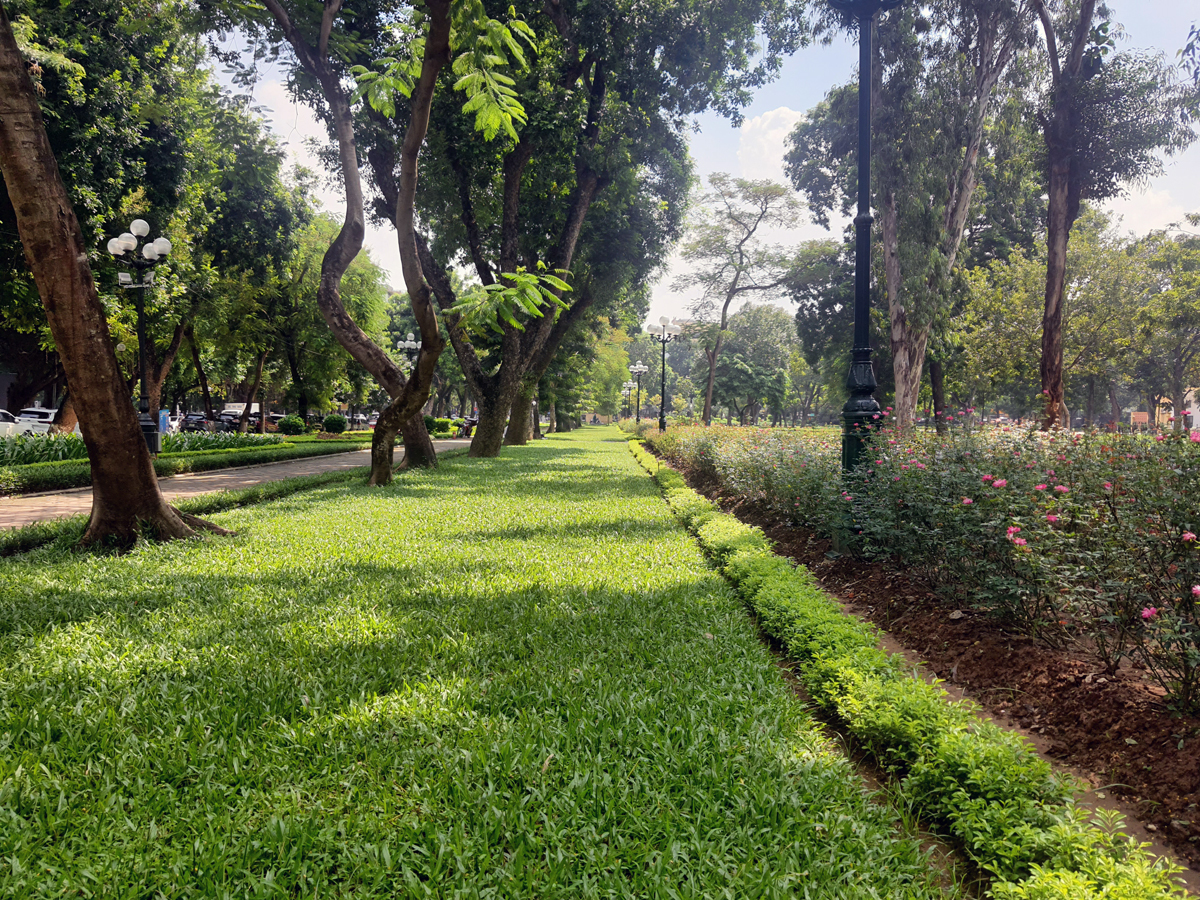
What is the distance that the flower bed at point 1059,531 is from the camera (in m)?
3.18

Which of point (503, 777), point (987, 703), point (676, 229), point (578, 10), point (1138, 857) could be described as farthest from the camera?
point (676, 229)

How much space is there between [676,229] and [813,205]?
10.0 meters

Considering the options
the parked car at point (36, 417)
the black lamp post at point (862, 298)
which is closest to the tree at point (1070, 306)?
the black lamp post at point (862, 298)

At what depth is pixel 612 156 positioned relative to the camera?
1603 cm

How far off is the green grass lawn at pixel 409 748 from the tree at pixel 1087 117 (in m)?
16.8

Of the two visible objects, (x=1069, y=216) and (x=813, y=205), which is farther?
(x=813, y=205)

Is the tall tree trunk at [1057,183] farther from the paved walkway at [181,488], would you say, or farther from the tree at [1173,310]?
the paved walkway at [181,488]

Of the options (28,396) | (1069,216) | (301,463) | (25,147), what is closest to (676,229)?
(1069,216)

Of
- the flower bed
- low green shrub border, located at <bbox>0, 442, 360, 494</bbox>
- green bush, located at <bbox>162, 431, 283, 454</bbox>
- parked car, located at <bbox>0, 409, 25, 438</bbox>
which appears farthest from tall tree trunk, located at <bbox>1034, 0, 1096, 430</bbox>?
parked car, located at <bbox>0, 409, 25, 438</bbox>

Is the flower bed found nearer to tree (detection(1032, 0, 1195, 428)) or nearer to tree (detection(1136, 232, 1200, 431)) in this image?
tree (detection(1032, 0, 1195, 428))

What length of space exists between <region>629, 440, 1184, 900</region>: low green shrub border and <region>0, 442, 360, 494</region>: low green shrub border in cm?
1240

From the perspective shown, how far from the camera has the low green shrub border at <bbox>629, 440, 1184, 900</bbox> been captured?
1922 millimetres

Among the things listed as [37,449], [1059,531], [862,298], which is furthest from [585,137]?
[1059,531]

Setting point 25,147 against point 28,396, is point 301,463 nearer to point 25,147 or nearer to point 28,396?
point 25,147
